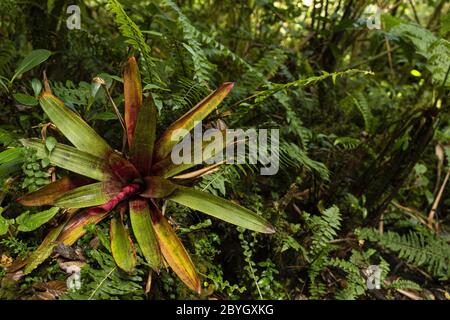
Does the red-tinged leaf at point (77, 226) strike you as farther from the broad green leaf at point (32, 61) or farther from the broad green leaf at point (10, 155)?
the broad green leaf at point (32, 61)

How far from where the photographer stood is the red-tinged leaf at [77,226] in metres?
1.19

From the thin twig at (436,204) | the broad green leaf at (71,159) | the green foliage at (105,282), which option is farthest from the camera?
the thin twig at (436,204)

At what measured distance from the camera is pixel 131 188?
129 centimetres

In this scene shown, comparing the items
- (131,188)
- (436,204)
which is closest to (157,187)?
(131,188)

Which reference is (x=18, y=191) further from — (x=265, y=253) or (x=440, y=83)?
(x=440, y=83)

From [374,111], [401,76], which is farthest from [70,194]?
[401,76]

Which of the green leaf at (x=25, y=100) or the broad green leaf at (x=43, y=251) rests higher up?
the green leaf at (x=25, y=100)

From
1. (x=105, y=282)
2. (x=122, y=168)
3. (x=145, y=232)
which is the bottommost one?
(x=105, y=282)

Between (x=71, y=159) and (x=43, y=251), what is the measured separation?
29 centimetres

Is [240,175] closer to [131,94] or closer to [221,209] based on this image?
[221,209]

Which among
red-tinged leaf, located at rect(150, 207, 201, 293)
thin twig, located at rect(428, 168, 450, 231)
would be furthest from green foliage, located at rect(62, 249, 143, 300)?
thin twig, located at rect(428, 168, 450, 231)

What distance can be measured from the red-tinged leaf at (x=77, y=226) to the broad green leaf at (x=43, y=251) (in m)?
0.02

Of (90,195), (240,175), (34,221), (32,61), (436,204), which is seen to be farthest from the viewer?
(436,204)

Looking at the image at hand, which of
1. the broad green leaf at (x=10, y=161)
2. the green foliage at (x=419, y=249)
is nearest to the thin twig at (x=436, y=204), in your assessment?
the green foliage at (x=419, y=249)
